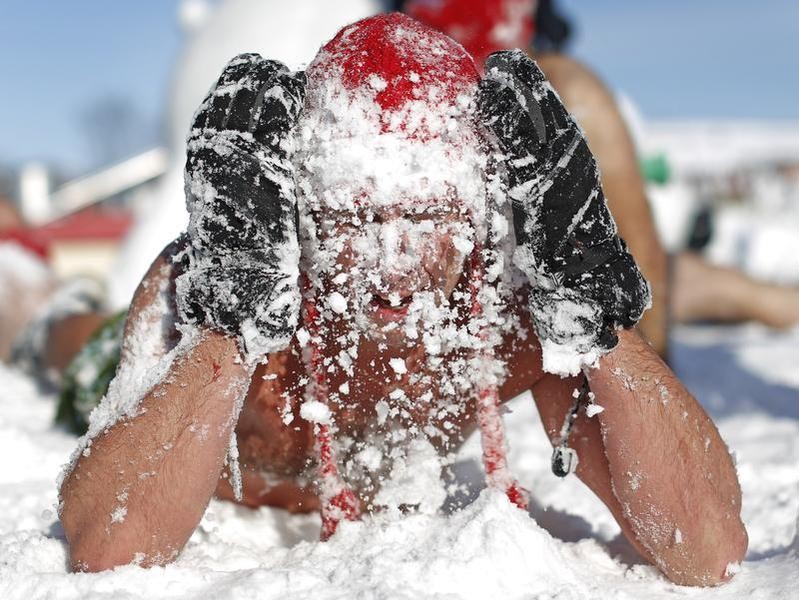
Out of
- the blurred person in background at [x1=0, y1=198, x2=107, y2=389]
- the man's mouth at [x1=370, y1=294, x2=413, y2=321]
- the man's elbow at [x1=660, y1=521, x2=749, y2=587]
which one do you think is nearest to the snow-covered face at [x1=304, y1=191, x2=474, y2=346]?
the man's mouth at [x1=370, y1=294, x2=413, y2=321]

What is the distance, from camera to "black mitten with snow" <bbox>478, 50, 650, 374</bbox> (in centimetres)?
A: 96

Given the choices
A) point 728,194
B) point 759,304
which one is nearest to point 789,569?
point 759,304

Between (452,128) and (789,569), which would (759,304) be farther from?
(452,128)

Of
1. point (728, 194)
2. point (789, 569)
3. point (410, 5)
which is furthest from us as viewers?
point (728, 194)

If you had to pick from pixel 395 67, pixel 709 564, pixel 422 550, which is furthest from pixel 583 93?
pixel 422 550

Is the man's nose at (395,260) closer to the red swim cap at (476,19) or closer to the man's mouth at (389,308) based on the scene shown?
the man's mouth at (389,308)

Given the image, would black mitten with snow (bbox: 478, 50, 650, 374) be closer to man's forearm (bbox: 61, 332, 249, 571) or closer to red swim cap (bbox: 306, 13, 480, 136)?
red swim cap (bbox: 306, 13, 480, 136)

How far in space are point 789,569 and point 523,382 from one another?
0.40 metres

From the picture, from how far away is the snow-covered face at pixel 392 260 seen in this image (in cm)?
97

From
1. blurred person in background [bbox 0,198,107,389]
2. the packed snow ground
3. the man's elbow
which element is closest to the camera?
the packed snow ground

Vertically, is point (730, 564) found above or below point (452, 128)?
below

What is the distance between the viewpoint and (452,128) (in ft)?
3.23

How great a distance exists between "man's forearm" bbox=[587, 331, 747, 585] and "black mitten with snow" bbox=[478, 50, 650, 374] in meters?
0.06

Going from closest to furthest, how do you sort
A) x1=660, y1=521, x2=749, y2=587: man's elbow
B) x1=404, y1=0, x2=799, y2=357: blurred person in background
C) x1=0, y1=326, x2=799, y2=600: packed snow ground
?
x1=0, y1=326, x2=799, y2=600: packed snow ground → x1=660, y1=521, x2=749, y2=587: man's elbow → x1=404, y1=0, x2=799, y2=357: blurred person in background
